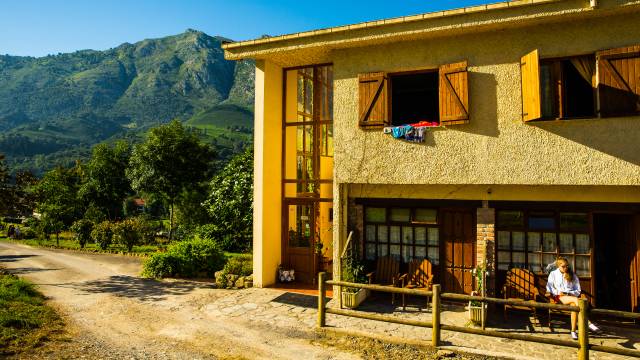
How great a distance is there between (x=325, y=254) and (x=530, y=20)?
344 inches

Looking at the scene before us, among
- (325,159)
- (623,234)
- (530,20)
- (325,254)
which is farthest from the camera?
(325,159)

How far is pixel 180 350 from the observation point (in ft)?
25.8

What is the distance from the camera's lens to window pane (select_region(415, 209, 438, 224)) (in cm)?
1095

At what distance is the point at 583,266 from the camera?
957 centimetres

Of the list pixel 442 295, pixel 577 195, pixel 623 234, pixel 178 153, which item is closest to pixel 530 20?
pixel 577 195

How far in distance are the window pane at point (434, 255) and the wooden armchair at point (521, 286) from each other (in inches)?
70.7

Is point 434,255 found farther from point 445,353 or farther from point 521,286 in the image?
point 445,353

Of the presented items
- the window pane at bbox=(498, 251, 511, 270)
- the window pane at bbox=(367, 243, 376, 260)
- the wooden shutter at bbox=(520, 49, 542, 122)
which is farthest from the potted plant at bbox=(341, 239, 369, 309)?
the wooden shutter at bbox=(520, 49, 542, 122)

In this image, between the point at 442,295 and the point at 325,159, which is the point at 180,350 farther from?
the point at 325,159

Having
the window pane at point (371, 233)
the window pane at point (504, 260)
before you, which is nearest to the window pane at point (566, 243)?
the window pane at point (504, 260)

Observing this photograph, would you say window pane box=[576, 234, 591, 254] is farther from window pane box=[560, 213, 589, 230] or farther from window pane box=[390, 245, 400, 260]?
window pane box=[390, 245, 400, 260]

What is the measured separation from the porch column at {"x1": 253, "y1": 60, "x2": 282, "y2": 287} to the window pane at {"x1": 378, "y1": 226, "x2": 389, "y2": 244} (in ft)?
11.6

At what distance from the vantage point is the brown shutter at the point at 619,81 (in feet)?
27.3

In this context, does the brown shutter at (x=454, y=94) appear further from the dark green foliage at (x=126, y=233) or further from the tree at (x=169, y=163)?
the tree at (x=169, y=163)
